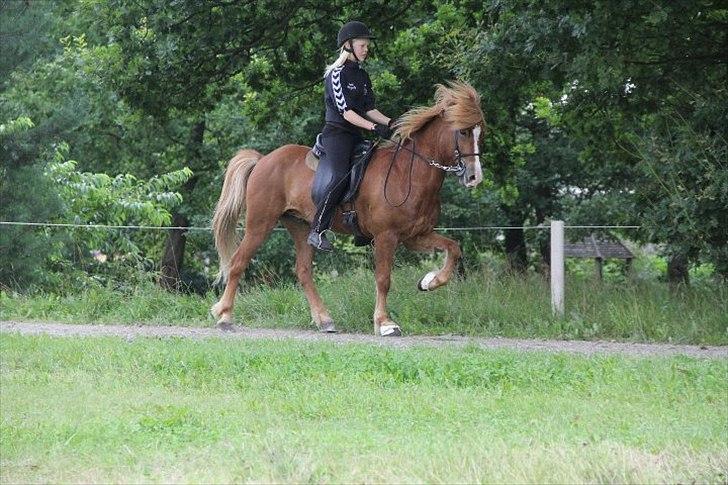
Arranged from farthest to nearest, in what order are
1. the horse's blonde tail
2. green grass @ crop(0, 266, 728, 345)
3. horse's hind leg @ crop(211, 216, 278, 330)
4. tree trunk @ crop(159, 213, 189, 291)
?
tree trunk @ crop(159, 213, 189, 291) < the horse's blonde tail < horse's hind leg @ crop(211, 216, 278, 330) < green grass @ crop(0, 266, 728, 345)

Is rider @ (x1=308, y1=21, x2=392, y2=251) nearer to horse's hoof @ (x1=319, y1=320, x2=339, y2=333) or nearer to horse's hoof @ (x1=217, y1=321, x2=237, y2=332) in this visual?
horse's hoof @ (x1=319, y1=320, x2=339, y2=333)

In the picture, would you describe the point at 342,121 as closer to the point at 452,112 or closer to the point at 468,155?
the point at 452,112

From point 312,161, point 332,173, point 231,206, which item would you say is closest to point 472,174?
point 332,173

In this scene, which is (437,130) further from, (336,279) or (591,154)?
(591,154)

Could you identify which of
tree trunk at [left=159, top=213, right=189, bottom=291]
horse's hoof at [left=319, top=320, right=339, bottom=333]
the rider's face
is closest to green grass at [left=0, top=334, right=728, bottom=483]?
horse's hoof at [left=319, top=320, right=339, bottom=333]

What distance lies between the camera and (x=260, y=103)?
23469 mm

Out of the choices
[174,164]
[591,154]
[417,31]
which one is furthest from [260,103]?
[174,164]

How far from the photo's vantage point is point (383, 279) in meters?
14.3

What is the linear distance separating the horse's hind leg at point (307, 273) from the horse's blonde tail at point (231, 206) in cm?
63

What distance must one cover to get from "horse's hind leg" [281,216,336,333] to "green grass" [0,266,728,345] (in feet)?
1.35

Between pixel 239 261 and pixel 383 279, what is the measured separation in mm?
2014

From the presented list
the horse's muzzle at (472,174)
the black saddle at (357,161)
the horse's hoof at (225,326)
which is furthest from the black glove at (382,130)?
the horse's hoof at (225,326)

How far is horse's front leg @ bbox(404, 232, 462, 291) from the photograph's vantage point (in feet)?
45.2

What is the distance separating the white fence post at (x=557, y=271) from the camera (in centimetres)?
1492
